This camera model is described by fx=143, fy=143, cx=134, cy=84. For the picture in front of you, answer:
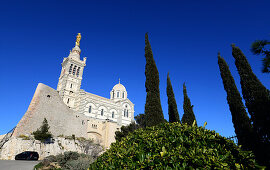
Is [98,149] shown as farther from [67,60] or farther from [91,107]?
[67,60]

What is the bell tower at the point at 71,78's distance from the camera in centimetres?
3584

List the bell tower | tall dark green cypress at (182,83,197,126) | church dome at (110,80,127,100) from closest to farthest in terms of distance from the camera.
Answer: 1. tall dark green cypress at (182,83,197,126)
2. the bell tower
3. church dome at (110,80,127,100)

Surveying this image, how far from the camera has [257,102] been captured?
8.94 m

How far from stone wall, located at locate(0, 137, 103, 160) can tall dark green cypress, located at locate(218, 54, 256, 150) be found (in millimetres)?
18850

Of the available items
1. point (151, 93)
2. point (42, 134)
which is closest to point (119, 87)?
point (42, 134)

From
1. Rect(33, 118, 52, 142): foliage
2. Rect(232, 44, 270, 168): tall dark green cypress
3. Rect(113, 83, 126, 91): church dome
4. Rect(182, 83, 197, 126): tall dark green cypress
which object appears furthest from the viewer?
Rect(113, 83, 126, 91): church dome

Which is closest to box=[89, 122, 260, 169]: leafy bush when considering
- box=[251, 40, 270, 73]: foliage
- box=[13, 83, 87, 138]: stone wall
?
box=[251, 40, 270, 73]: foliage

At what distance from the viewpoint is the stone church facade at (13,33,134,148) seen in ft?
67.2

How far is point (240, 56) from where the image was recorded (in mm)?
10758

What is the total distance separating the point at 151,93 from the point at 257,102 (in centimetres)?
690

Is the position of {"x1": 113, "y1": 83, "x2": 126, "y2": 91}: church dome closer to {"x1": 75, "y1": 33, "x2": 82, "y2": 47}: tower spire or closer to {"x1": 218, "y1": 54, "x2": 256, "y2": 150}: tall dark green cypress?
{"x1": 75, "y1": 33, "x2": 82, "y2": 47}: tower spire

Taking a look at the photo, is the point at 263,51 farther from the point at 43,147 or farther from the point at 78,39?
the point at 78,39

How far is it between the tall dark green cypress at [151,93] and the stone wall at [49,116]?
16.9 m

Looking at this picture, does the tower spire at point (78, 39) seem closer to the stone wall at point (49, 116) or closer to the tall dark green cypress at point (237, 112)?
the stone wall at point (49, 116)
